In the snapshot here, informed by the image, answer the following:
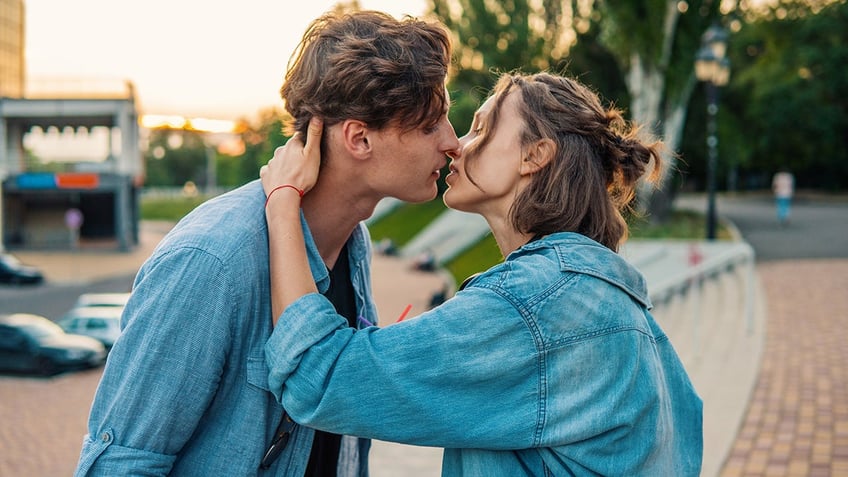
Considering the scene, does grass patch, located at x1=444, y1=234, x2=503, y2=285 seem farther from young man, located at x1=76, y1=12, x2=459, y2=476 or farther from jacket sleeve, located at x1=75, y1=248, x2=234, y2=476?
jacket sleeve, located at x1=75, y1=248, x2=234, y2=476

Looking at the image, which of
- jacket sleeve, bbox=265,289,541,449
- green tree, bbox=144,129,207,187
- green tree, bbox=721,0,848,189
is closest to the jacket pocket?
jacket sleeve, bbox=265,289,541,449

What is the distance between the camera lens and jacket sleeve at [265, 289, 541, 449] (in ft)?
5.54

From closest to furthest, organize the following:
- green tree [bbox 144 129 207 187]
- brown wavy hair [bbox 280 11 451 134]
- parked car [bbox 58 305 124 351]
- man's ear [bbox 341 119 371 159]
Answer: brown wavy hair [bbox 280 11 451 134]
man's ear [bbox 341 119 371 159]
parked car [bbox 58 305 124 351]
green tree [bbox 144 129 207 187]

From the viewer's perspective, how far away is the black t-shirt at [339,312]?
7.41 feet

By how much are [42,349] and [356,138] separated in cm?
1679

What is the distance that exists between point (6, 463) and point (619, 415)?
38.7ft

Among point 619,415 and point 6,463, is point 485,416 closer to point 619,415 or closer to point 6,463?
point 619,415

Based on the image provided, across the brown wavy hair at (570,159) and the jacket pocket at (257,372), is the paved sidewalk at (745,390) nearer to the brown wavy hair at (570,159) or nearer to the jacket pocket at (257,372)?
the brown wavy hair at (570,159)

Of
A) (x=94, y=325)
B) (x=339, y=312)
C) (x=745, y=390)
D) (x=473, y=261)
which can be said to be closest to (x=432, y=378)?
(x=339, y=312)

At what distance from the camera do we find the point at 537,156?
6.46 ft

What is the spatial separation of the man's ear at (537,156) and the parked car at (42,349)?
54.6 feet

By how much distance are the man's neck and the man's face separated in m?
0.08

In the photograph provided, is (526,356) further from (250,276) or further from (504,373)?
(250,276)

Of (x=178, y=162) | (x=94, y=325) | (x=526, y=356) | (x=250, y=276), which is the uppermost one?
(x=250, y=276)
